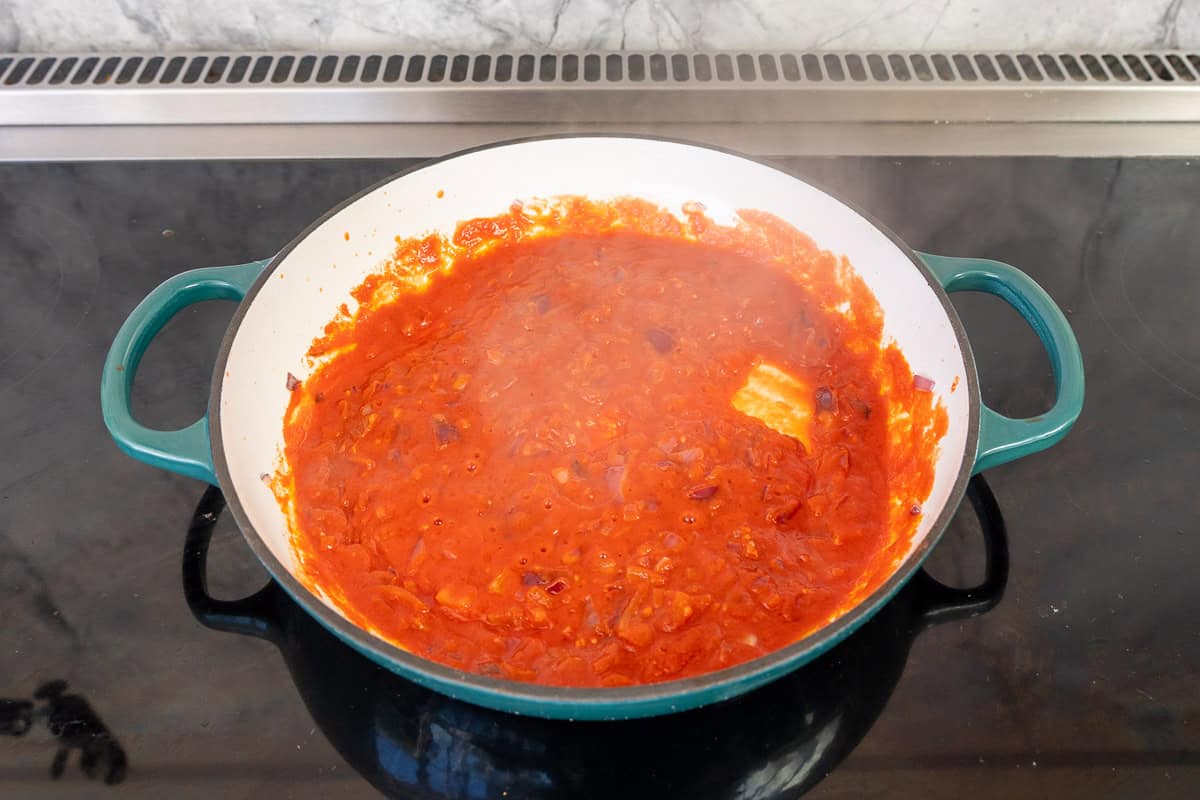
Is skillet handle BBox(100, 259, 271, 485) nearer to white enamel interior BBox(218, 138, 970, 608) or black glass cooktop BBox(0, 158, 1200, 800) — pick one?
white enamel interior BBox(218, 138, 970, 608)

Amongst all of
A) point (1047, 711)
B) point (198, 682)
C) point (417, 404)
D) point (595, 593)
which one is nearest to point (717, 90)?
point (417, 404)

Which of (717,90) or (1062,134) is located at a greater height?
(717,90)

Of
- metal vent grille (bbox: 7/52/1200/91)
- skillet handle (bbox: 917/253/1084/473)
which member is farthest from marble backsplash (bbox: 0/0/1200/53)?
skillet handle (bbox: 917/253/1084/473)

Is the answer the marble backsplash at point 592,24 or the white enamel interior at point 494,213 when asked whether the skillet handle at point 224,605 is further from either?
the marble backsplash at point 592,24

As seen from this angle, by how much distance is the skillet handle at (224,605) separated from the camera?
50.5 inches

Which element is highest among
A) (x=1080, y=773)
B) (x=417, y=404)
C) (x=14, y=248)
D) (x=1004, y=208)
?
(x=14, y=248)

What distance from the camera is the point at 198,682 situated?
4.03 feet

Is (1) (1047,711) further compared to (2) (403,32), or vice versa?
(2) (403,32)

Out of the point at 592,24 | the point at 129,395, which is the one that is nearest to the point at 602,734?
the point at 129,395

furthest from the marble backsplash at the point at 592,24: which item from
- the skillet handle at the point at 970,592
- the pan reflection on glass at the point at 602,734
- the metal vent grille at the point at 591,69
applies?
the pan reflection on glass at the point at 602,734

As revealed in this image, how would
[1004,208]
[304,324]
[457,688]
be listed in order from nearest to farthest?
[457,688] < [304,324] < [1004,208]

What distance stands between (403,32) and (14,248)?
88 cm

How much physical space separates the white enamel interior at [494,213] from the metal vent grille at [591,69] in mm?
314

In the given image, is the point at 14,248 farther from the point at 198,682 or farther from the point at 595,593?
the point at 595,593
